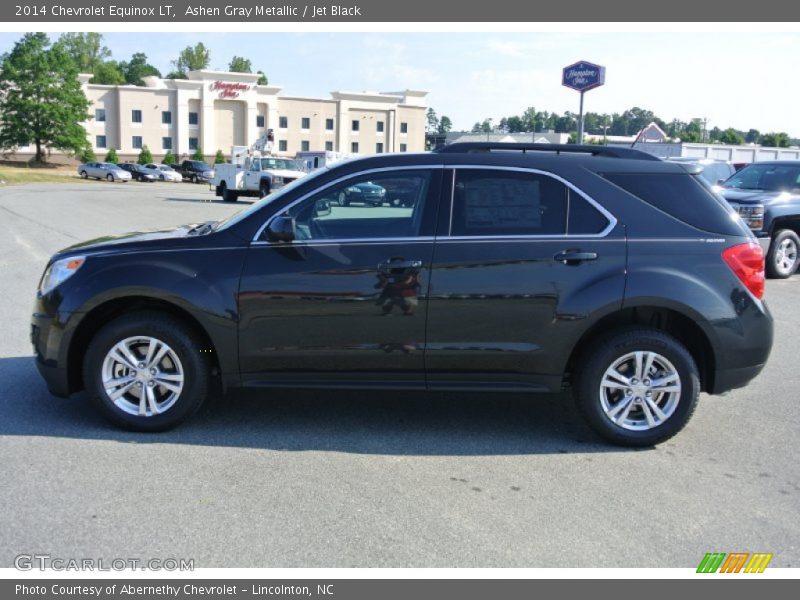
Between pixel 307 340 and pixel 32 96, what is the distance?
3025 inches

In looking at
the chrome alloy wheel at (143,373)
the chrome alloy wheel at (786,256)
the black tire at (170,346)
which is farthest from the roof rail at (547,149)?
the chrome alloy wheel at (786,256)

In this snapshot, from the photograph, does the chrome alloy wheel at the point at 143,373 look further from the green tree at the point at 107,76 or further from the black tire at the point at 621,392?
the green tree at the point at 107,76

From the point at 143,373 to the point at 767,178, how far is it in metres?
11.9

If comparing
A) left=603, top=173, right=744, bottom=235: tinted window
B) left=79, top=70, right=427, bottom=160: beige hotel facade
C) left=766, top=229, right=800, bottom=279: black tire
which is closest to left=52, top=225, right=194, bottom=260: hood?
left=603, top=173, right=744, bottom=235: tinted window

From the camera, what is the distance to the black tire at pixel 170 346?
4.97 m

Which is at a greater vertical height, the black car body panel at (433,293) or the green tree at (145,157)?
the green tree at (145,157)

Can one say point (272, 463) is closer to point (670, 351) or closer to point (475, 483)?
point (475, 483)

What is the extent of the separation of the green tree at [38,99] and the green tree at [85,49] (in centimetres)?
5072

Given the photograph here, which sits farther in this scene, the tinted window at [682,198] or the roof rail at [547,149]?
the roof rail at [547,149]

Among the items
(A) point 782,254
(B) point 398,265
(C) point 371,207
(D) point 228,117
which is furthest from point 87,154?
(B) point 398,265

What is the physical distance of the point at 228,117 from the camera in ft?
282

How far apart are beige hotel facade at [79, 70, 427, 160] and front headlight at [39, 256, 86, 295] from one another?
80278mm

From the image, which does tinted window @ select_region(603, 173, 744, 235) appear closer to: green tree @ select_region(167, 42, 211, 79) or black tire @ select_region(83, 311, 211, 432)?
black tire @ select_region(83, 311, 211, 432)
